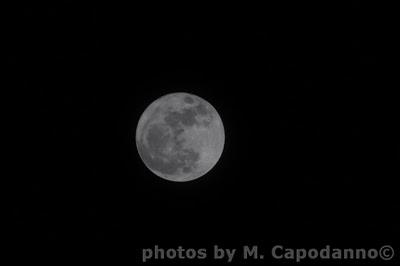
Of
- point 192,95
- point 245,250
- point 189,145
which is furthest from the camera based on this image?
point 245,250

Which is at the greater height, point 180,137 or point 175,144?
point 180,137

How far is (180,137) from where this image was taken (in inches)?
279

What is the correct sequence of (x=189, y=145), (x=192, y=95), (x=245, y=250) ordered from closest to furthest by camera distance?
(x=189, y=145)
(x=192, y=95)
(x=245, y=250)

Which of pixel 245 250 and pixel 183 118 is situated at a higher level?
pixel 183 118

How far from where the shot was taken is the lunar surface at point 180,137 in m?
7.15

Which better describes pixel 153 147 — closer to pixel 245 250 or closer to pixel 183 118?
pixel 183 118

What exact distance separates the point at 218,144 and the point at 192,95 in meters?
1.25

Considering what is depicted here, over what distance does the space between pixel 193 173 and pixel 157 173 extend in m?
0.81

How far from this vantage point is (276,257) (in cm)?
807

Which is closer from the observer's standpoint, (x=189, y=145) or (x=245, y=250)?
(x=189, y=145)

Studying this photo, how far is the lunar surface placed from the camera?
7.15 m

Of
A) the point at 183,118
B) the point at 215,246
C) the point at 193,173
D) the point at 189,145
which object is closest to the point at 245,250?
the point at 215,246

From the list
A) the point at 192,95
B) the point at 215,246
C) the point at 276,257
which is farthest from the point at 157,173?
the point at 276,257

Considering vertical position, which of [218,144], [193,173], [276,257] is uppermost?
[218,144]
